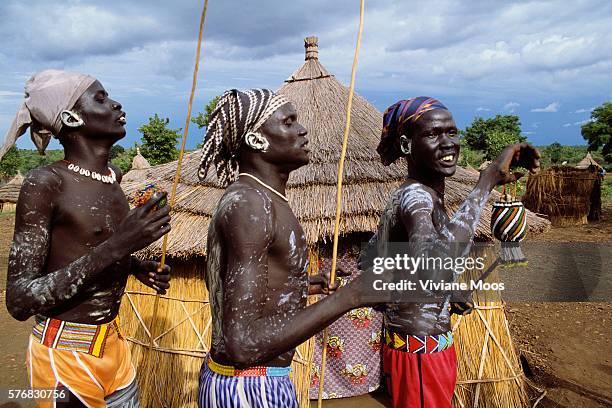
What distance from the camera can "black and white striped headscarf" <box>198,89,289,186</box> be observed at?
171 cm

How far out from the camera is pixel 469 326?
4832 millimetres

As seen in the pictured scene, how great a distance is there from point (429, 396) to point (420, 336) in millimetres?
285

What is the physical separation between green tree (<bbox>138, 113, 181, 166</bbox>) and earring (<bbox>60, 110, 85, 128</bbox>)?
50.4ft

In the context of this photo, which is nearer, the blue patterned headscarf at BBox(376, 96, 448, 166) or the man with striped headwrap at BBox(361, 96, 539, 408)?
the man with striped headwrap at BBox(361, 96, 539, 408)

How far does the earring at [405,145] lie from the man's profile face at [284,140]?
2.47ft

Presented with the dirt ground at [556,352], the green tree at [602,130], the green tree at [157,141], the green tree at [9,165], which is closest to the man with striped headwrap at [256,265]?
the dirt ground at [556,352]

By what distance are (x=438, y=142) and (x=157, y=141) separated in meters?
16.3

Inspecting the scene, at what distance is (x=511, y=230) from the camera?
2.09 metres

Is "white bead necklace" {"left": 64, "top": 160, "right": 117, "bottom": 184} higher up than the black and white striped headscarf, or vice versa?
the black and white striped headscarf

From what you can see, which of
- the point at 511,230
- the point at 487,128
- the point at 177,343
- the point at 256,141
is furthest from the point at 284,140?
the point at 487,128

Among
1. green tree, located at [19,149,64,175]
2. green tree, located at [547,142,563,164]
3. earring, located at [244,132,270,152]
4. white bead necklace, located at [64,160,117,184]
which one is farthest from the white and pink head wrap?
green tree, located at [547,142,563,164]

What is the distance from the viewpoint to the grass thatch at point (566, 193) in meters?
15.2

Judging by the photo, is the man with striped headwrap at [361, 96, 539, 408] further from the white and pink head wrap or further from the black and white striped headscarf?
the white and pink head wrap

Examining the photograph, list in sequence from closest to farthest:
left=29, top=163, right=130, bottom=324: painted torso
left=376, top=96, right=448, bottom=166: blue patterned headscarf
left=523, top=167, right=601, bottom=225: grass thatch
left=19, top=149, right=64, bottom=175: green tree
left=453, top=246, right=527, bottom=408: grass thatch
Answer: left=29, top=163, right=130, bottom=324: painted torso → left=376, top=96, right=448, bottom=166: blue patterned headscarf → left=453, top=246, right=527, bottom=408: grass thatch → left=523, top=167, right=601, bottom=225: grass thatch → left=19, top=149, right=64, bottom=175: green tree
